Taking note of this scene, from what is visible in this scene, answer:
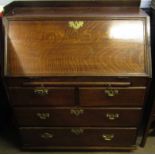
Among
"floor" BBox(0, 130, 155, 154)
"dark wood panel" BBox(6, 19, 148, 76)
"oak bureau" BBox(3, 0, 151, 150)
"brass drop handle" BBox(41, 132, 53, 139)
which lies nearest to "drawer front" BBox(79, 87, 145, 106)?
"oak bureau" BBox(3, 0, 151, 150)

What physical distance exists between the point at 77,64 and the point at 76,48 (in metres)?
0.11

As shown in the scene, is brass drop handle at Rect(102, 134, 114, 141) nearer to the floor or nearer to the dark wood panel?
the floor

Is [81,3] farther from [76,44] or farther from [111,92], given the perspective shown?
[111,92]

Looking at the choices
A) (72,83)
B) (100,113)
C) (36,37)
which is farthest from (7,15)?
(100,113)

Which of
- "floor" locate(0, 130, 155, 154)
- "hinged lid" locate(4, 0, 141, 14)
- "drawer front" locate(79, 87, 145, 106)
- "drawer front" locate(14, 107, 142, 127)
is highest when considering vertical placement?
"hinged lid" locate(4, 0, 141, 14)

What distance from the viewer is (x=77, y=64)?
1300mm

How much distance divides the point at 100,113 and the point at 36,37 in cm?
66

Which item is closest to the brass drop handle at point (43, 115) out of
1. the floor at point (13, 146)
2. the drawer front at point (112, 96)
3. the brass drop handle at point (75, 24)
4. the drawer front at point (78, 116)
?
the drawer front at point (78, 116)

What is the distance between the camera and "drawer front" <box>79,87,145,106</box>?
4.35ft

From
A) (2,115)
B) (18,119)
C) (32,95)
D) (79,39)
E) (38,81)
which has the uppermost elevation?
(79,39)

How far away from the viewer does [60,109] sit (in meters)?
1.43

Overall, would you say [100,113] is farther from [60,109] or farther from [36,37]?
[36,37]

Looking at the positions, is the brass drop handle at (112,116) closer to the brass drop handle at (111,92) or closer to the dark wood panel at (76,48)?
the brass drop handle at (111,92)

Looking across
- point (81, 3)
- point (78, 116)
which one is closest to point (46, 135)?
point (78, 116)
